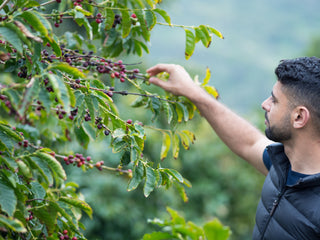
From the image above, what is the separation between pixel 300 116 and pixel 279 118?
0.29 ft

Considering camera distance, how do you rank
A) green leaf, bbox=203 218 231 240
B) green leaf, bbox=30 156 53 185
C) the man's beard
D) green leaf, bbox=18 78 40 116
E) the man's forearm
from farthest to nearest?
the man's forearm < the man's beard < green leaf, bbox=30 156 53 185 < green leaf, bbox=18 78 40 116 < green leaf, bbox=203 218 231 240

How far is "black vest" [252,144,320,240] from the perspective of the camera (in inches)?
56.2

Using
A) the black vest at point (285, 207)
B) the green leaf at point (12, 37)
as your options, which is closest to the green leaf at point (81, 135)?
the green leaf at point (12, 37)

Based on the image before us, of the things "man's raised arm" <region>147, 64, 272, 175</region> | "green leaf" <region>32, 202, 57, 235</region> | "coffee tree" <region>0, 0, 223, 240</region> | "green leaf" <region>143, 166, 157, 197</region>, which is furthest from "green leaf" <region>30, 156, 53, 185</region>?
"man's raised arm" <region>147, 64, 272, 175</region>

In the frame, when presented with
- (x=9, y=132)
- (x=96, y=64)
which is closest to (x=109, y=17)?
(x=96, y=64)

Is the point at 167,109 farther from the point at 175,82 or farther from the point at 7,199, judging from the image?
the point at 7,199

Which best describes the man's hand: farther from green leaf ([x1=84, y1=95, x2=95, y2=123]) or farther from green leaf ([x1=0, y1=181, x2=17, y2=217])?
green leaf ([x1=0, y1=181, x2=17, y2=217])

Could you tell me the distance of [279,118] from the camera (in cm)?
159

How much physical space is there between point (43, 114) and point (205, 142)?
4769 millimetres

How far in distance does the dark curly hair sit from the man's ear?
2cm

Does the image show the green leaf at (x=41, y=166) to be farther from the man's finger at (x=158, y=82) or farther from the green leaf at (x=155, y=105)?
the man's finger at (x=158, y=82)

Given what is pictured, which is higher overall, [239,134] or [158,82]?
[158,82]

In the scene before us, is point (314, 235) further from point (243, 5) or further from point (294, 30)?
point (243, 5)

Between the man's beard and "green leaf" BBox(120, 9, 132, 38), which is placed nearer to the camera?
"green leaf" BBox(120, 9, 132, 38)
